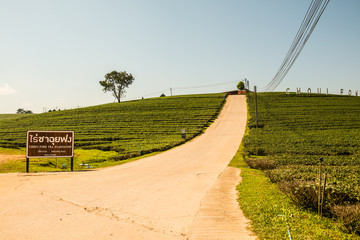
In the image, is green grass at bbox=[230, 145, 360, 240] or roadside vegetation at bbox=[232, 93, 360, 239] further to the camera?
roadside vegetation at bbox=[232, 93, 360, 239]

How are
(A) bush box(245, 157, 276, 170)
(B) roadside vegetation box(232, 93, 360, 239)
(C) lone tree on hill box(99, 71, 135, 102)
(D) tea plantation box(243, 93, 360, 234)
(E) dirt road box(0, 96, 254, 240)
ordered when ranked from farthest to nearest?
1. (C) lone tree on hill box(99, 71, 135, 102)
2. (A) bush box(245, 157, 276, 170)
3. (D) tea plantation box(243, 93, 360, 234)
4. (E) dirt road box(0, 96, 254, 240)
5. (B) roadside vegetation box(232, 93, 360, 239)

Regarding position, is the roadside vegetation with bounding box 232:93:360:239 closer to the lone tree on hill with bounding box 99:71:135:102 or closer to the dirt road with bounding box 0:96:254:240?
the dirt road with bounding box 0:96:254:240

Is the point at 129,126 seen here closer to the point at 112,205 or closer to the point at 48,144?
the point at 48,144

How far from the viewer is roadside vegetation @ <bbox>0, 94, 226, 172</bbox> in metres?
30.2

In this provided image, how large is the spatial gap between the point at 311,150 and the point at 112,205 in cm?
2317

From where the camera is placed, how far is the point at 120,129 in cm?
5034

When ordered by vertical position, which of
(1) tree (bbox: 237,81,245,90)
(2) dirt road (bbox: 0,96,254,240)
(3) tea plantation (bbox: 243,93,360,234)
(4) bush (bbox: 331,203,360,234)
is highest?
(1) tree (bbox: 237,81,245,90)

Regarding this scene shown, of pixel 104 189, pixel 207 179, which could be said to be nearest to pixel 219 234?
pixel 104 189

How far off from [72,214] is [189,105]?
68415 millimetres

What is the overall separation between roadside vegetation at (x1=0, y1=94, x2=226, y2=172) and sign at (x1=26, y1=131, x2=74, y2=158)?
134 inches

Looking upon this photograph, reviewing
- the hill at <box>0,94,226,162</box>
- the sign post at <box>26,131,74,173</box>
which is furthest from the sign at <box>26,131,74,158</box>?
the hill at <box>0,94,226,162</box>

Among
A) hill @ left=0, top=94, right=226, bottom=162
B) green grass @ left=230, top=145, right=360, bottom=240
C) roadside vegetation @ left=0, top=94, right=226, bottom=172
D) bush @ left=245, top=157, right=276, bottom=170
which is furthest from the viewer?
hill @ left=0, top=94, right=226, bottom=162

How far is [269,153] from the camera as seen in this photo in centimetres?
2620

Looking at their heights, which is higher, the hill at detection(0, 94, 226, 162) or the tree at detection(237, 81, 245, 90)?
the tree at detection(237, 81, 245, 90)
